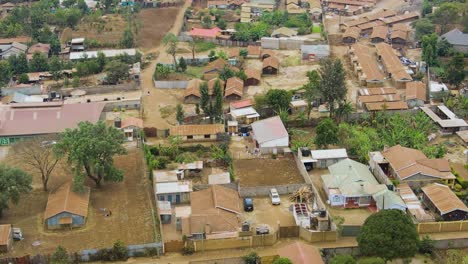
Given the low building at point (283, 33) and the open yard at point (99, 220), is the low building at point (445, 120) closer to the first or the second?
the open yard at point (99, 220)

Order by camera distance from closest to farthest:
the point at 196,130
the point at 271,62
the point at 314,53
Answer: the point at 196,130 → the point at 271,62 → the point at 314,53

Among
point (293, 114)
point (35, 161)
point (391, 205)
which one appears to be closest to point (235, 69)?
point (293, 114)

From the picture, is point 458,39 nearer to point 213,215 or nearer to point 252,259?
point 213,215

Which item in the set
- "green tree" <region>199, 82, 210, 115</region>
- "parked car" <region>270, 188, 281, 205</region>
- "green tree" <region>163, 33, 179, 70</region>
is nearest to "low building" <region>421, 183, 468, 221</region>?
"parked car" <region>270, 188, 281, 205</region>

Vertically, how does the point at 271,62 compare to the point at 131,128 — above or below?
above

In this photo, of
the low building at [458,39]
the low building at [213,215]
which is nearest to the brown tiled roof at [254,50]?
Answer: the low building at [458,39]

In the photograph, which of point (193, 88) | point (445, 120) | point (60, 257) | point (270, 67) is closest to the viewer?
point (60, 257)

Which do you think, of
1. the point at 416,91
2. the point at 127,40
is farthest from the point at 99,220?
the point at 127,40
